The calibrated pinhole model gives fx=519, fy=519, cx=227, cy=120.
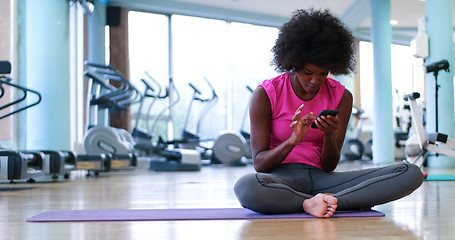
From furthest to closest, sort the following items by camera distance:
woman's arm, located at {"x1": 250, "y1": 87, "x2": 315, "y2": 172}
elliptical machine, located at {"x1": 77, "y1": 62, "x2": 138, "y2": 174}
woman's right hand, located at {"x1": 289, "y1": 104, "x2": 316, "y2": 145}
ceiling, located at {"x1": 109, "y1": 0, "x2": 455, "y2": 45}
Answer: ceiling, located at {"x1": 109, "y1": 0, "x2": 455, "y2": 45}, elliptical machine, located at {"x1": 77, "y1": 62, "x2": 138, "y2": 174}, woman's arm, located at {"x1": 250, "y1": 87, "x2": 315, "y2": 172}, woman's right hand, located at {"x1": 289, "y1": 104, "x2": 316, "y2": 145}

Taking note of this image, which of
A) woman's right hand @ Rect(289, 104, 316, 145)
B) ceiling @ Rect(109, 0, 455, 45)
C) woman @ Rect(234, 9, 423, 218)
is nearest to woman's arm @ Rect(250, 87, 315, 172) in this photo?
woman @ Rect(234, 9, 423, 218)

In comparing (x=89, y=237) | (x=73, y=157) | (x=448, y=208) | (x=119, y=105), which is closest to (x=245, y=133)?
(x=119, y=105)

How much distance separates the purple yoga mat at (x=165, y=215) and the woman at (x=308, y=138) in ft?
0.13

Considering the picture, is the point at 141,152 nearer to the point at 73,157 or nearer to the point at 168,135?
the point at 168,135

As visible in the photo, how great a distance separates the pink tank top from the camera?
6.32 feet

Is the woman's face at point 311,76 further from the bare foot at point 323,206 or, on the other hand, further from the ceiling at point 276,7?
the ceiling at point 276,7

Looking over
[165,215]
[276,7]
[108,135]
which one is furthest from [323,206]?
[276,7]

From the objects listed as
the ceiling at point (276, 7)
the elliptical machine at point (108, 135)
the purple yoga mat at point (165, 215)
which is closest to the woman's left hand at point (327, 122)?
the purple yoga mat at point (165, 215)

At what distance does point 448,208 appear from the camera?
206 centimetres

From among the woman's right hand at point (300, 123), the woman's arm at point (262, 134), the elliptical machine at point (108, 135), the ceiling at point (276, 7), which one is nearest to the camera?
the woman's right hand at point (300, 123)

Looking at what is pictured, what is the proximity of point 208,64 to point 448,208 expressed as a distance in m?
8.27

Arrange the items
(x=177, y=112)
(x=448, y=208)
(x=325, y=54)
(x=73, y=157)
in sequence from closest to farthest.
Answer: (x=325, y=54) → (x=448, y=208) → (x=73, y=157) → (x=177, y=112)

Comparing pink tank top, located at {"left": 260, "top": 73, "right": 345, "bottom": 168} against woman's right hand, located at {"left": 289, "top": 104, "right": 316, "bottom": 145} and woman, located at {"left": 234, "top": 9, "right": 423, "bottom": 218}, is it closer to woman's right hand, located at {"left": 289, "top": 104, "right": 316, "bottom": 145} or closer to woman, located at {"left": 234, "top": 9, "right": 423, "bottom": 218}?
woman, located at {"left": 234, "top": 9, "right": 423, "bottom": 218}

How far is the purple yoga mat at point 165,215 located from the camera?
1.79 meters
